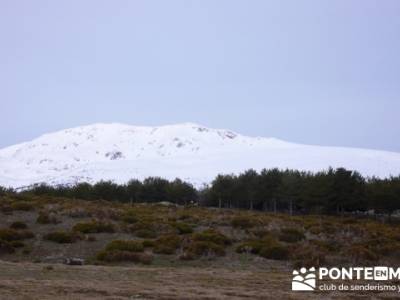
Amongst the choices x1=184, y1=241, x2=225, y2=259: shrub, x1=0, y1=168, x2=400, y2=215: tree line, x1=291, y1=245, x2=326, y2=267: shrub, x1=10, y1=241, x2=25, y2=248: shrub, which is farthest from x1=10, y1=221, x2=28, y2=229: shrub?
x1=0, y1=168, x2=400, y2=215: tree line

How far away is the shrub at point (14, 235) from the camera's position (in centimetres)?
2267

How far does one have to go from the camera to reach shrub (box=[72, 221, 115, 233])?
25.0 m

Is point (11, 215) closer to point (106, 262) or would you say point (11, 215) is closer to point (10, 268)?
point (106, 262)

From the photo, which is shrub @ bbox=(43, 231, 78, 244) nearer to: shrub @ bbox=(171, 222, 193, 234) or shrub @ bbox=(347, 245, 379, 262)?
shrub @ bbox=(171, 222, 193, 234)

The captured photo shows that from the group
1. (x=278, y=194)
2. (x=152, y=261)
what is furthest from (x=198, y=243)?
(x=278, y=194)

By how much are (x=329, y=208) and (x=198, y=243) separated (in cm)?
4446

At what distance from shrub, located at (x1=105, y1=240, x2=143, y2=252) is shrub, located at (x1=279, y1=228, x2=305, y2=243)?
7107mm

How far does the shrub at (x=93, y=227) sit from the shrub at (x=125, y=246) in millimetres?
3219

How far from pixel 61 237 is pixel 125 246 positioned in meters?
3.08

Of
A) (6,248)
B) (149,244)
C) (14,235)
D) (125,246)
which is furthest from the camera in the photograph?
(14,235)

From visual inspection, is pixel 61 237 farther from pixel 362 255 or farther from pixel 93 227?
pixel 362 255

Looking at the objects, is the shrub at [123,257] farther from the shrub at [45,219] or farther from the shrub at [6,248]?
the shrub at [45,219]

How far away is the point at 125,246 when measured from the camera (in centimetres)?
2159

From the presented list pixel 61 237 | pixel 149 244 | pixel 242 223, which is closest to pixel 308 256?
pixel 149 244
